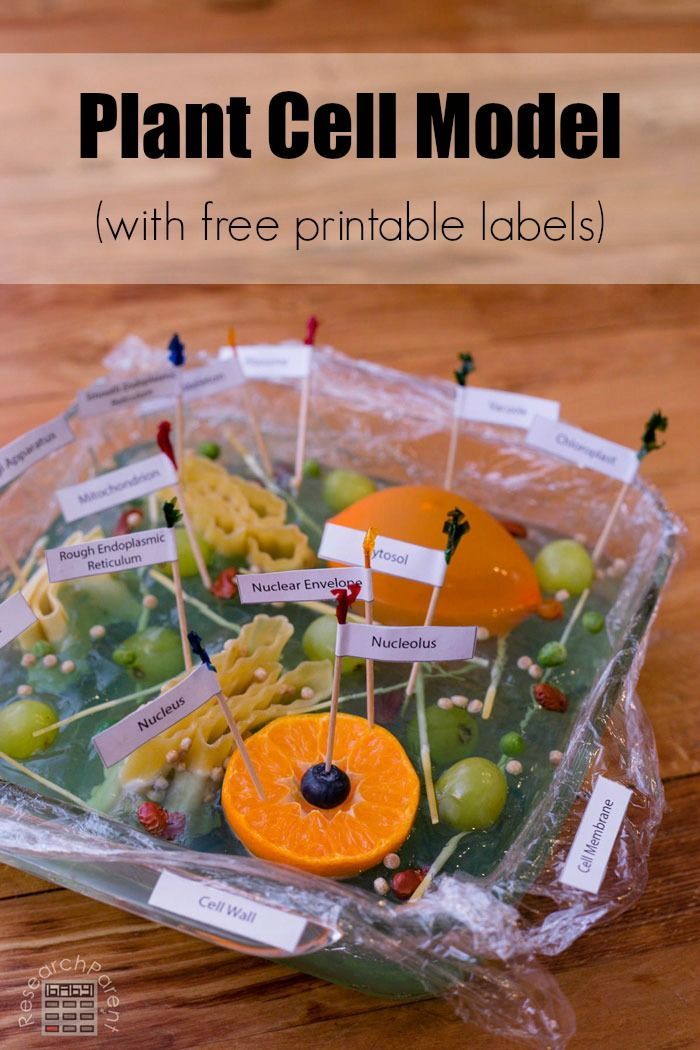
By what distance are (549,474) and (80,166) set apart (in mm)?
1281

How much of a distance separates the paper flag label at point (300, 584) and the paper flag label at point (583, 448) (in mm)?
468

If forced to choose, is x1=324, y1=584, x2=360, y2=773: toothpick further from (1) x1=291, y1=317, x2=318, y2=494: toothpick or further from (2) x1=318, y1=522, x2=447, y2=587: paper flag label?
(1) x1=291, y1=317, x2=318, y2=494: toothpick

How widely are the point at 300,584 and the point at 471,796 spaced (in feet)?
0.94

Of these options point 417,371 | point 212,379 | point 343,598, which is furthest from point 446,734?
point 417,371

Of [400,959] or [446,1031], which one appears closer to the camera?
[400,959]

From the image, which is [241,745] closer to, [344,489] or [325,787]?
[325,787]

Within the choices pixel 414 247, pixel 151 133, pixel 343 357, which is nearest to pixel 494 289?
pixel 414 247

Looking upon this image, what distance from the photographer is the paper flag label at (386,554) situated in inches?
53.7

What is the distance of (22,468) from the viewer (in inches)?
60.2

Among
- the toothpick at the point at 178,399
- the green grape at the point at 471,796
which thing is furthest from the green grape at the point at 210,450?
the green grape at the point at 471,796

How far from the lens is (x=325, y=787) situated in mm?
1209

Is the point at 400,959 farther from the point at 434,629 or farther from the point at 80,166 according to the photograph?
the point at 80,166

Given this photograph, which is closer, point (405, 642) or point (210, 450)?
point (405, 642)

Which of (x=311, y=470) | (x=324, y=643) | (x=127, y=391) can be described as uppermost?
(x=127, y=391)
